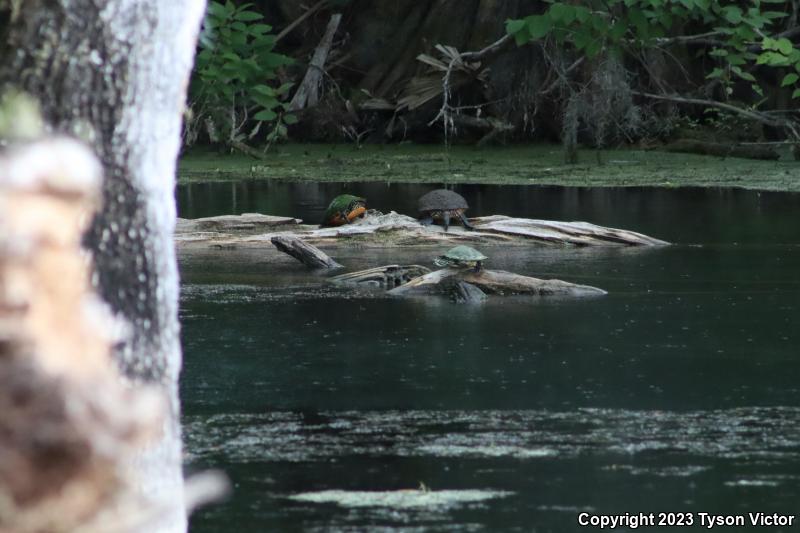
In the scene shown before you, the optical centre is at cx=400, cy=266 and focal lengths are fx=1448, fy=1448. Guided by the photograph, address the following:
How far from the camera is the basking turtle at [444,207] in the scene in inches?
485

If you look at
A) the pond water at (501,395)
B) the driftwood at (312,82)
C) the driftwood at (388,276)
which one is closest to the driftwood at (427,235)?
the pond water at (501,395)

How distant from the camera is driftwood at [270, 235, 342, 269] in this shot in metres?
11.1

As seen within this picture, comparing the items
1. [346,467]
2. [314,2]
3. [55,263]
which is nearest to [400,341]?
[346,467]

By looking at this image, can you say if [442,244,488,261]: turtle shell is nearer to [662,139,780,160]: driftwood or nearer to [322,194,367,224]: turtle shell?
[322,194,367,224]: turtle shell

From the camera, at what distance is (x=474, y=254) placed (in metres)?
9.47

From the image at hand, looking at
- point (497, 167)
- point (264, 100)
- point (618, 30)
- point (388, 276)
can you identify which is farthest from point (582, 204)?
point (264, 100)

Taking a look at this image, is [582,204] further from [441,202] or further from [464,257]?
[464,257]

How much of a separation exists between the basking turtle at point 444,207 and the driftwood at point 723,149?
29.2ft

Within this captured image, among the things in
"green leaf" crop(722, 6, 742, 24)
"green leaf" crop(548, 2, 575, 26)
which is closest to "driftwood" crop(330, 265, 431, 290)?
"green leaf" crop(548, 2, 575, 26)

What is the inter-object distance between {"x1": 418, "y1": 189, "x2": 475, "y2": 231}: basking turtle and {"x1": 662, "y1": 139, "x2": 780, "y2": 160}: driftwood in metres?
8.90

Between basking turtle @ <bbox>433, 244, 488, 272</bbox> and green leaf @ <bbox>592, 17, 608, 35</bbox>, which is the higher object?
green leaf @ <bbox>592, 17, 608, 35</bbox>

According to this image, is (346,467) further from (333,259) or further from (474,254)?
(333,259)

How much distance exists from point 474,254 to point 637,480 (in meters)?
4.61

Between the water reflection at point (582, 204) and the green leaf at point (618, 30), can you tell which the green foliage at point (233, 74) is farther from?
the green leaf at point (618, 30)
